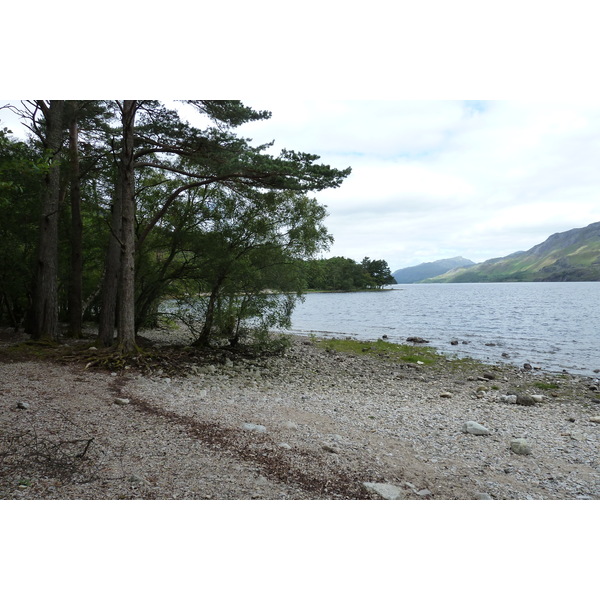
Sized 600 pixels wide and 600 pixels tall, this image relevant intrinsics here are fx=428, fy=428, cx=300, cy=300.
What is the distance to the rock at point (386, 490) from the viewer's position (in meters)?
4.81

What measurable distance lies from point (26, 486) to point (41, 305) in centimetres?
1006

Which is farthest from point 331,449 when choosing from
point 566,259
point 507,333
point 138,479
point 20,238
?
point 566,259

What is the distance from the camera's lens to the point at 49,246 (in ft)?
41.2

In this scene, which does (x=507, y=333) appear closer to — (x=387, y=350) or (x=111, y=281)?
(x=387, y=350)

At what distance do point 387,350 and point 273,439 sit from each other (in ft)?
50.9

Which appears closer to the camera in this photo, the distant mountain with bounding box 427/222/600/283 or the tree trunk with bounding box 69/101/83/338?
the tree trunk with bounding box 69/101/83/338

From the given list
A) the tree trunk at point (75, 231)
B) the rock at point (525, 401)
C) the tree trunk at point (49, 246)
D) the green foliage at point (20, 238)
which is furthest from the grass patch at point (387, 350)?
the green foliage at point (20, 238)

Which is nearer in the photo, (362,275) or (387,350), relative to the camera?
(387,350)

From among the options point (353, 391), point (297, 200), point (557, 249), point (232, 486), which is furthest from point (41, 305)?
point (557, 249)

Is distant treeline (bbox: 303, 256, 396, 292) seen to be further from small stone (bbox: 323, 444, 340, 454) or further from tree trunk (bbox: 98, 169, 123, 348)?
small stone (bbox: 323, 444, 340, 454)

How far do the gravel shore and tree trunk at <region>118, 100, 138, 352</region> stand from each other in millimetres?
1647

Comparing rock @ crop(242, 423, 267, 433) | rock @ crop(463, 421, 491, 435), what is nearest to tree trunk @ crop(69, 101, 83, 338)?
rock @ crop(242, 423, 267, 433)

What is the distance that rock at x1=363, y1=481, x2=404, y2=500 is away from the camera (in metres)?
4.81

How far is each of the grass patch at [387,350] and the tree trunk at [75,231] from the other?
1101 cm
